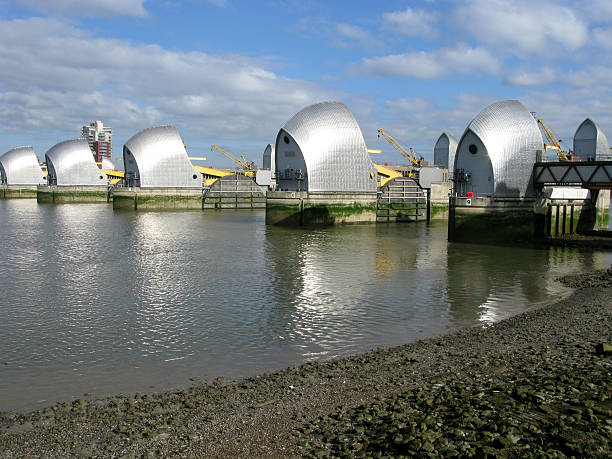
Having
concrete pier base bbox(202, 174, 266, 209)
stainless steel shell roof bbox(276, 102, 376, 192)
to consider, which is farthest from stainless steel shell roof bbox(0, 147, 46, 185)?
stainless steel shell roof bbox(276, 102, 376, 192)

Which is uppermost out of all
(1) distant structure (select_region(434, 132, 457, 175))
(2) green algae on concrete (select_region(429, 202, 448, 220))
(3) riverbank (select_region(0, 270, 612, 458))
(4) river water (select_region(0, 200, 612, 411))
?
(1) distant structure (select_region(434, 132, 457, 175))

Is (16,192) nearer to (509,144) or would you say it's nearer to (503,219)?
(509,144)

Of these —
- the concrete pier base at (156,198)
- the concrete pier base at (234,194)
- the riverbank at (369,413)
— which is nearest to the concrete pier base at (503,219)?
the riverbank at (369,413)

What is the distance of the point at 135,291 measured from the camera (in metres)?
18.1

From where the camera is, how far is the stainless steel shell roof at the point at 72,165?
251 ft

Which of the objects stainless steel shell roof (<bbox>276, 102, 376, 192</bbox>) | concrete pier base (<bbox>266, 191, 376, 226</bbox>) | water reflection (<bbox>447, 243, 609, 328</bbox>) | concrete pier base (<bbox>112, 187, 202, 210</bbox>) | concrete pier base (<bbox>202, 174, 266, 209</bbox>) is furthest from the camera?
concrete pier base (<bbox>202, 174, 266, 209</bbox>)

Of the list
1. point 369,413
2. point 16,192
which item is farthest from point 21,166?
point 369,413

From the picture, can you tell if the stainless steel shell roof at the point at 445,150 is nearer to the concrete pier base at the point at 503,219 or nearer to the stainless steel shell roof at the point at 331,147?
the stainless steel shell roof at the point at 331,147

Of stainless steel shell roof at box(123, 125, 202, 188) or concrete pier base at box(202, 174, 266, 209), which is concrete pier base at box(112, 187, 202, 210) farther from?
concrete pier base at box(202, 174, 266, 209)

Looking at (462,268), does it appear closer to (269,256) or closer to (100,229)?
(269,256)

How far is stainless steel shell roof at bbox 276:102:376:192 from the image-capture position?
4556cm

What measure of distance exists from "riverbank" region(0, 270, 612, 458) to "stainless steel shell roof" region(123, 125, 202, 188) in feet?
186

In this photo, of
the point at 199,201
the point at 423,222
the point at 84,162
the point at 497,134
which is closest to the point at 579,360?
the point at 497,134

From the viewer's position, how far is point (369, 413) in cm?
772
